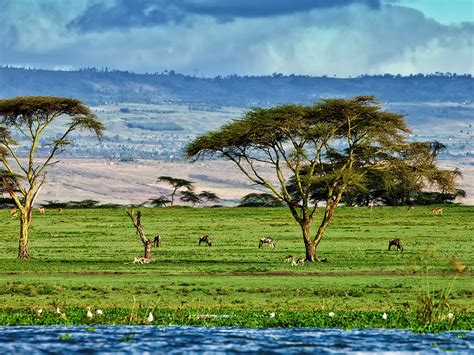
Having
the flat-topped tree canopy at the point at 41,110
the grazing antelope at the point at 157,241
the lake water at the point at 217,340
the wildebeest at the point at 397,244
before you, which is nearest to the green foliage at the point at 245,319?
the lake water at the point at 217,340

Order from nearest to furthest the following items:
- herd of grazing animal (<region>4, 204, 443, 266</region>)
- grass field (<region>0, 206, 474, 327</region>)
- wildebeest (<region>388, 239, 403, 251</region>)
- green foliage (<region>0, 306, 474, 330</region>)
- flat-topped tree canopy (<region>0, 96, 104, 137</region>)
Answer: green foliage (<region>0, 306, 474, 330</region>)
grass field (<region>0, 206, 474, 327</region>)
herd of grazing animal (<region>4, 204, 443, 266</region>)
flat-topped tree canopy (<region>0, 96, 104, 137</region>)
wildebeest (<region>388, 239, 403, 251</region>)

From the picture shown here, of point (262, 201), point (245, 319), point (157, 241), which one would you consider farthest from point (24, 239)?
point (262, 201)

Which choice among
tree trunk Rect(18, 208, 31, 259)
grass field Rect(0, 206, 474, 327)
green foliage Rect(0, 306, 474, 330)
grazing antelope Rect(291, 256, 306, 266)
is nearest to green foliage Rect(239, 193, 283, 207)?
grass field Rect(0, 206, 474, 327)

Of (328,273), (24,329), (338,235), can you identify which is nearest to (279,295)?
(328,273)

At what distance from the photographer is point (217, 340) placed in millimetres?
27875

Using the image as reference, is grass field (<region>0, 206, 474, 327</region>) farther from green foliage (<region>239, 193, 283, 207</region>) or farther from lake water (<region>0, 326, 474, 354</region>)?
green foliage (<region>239, 193, 283, 207</region>)

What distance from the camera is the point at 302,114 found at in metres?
56.9

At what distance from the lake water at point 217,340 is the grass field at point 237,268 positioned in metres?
2.40

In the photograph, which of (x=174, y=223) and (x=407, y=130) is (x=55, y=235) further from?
(x=407, y=130)

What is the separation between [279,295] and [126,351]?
13.8 metres

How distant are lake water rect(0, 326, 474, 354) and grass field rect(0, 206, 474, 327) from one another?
2.40 m

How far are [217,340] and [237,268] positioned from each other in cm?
2213

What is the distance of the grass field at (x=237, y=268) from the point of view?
37562 millimetres

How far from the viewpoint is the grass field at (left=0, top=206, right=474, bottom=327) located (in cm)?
3756
